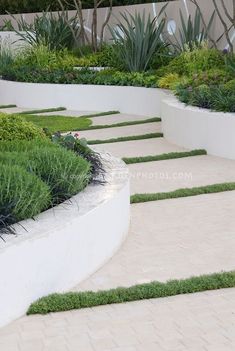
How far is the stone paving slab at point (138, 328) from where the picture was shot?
4.22 metres

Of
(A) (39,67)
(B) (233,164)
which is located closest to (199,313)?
(B) (233,164)

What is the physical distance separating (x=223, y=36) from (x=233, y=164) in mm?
6066

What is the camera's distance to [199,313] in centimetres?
464

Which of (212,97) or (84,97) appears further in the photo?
(84,97)

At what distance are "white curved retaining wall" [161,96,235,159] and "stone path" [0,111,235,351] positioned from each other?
1329 mm

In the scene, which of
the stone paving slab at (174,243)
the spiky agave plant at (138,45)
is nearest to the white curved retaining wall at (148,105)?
the spiky agave plant at (138,45)

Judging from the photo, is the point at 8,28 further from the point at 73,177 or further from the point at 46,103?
the point at 73,177

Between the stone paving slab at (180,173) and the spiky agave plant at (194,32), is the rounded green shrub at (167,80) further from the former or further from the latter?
the stone paving slab at (180,173)

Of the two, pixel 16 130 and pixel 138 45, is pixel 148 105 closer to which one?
pixel 138 45

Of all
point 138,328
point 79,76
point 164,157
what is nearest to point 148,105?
point 79,76

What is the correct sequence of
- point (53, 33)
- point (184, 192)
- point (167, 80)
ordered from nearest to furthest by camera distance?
point (184, 192), point (167, 80), point (53, 33)

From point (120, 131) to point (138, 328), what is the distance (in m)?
7.80

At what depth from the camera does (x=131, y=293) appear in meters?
4.92

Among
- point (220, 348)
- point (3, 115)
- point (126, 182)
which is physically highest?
point (3, 115)
